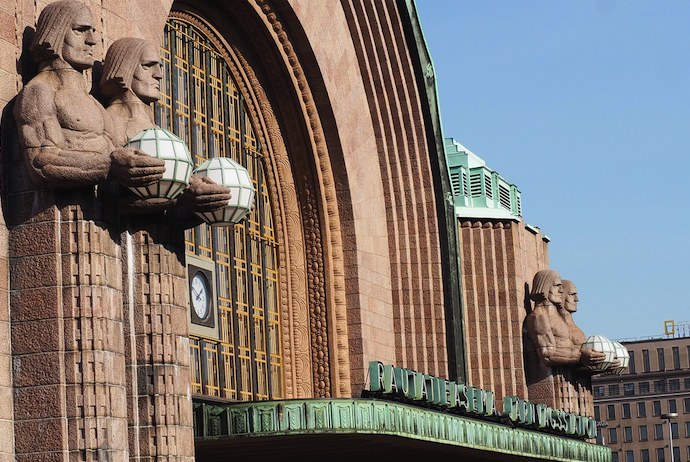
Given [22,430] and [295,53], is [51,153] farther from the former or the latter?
[295,53]

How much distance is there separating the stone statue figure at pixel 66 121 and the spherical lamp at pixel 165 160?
279 mm

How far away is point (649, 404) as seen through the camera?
120188mm

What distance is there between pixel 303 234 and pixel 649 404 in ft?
327

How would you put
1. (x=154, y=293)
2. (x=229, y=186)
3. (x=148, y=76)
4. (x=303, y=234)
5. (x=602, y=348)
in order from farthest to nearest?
(x=602, y=348) < (x=303, y=234) < (x=148, y=76) < (x=229, y=186) < (x=154, y=293)

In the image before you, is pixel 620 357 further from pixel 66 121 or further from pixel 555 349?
pixel 66 121

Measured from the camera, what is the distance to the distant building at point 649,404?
120 meters

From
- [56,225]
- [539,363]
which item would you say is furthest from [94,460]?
[539,363]

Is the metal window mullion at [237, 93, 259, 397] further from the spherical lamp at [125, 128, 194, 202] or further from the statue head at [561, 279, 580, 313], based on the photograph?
the statue head at [561, 279, 580, 313]

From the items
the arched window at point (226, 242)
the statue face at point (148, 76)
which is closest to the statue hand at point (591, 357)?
the arched window at point (226, 242)

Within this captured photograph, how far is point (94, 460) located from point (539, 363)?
653 inches

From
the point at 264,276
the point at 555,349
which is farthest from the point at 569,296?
the point at 264,276

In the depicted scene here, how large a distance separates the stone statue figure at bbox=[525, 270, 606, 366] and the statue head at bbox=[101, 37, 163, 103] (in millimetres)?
14479

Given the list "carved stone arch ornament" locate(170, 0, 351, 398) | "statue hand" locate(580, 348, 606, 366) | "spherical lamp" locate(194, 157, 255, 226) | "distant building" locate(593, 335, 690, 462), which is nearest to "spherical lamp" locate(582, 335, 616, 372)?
"statue hand" locate(580, 348, 606, 366)

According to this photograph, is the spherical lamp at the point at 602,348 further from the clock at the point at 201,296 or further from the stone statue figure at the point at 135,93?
the stone statue figure at the point at 135,93
